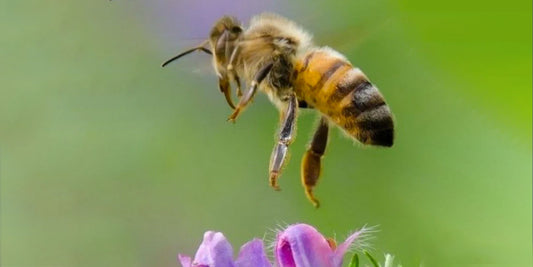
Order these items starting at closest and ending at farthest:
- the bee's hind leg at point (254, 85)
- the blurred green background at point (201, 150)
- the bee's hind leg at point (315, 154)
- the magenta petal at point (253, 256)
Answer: the magenta petal at point (253, 256)
the bee's hind leg at point (254, 85)
the bee's hind leg at point (315, 154)
the blurred green background at point (201, 150)

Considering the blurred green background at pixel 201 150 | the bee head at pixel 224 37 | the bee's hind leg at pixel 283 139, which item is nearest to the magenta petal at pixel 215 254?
the bee's hind leg at pixel 283 139

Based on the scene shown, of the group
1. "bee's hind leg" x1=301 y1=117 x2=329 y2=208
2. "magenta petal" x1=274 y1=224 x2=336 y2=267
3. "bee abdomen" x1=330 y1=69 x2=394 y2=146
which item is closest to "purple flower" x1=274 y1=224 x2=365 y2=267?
"magenta petal" x1=274 y1=224 x2=336 y2=267

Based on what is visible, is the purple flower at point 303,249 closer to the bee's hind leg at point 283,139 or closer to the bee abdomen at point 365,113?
the bee's hind leg at point 283,139

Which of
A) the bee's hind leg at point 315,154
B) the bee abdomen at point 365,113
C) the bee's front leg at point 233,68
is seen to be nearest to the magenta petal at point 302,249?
the bee abdomen at point 365,113

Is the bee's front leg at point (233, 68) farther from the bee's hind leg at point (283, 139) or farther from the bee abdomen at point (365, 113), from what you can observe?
the bee abdomen at point (365, 113)

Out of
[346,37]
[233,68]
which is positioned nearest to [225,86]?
[233,68]

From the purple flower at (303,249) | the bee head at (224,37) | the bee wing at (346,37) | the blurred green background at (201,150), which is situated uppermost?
the bee wing at (346,37)

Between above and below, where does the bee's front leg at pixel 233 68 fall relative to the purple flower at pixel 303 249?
above

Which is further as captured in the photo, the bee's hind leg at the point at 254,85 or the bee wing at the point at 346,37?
the bee wing at the point at 346,37

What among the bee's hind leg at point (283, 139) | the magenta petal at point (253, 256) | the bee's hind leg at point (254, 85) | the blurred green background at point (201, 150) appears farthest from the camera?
the blurred green background at point (201, 150)

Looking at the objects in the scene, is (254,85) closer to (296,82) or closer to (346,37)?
(296,82)

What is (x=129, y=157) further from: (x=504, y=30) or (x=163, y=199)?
(x=504, y=30)
